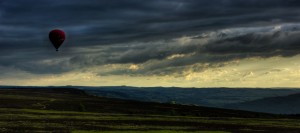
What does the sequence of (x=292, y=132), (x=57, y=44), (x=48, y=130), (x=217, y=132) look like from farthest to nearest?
(x=57, y=44)
(x=292, y=132)
(x=217, y=132)
(x=48, y=130)

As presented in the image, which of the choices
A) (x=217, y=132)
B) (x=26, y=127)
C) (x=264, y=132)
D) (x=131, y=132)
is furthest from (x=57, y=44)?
(x=264, y=132)

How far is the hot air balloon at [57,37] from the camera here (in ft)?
292

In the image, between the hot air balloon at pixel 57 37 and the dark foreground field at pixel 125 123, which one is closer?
the dark foreground field at pixel 125 123

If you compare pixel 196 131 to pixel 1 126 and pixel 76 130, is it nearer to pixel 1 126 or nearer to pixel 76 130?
pixel 76 130

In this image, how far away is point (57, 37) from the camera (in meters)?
88.8

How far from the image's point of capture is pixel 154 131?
75.1m

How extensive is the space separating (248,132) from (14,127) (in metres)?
39.3

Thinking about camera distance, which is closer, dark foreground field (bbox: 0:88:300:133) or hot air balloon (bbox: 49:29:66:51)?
dark foreground field (bbox: 0:88:300:133)

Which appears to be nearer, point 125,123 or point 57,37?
point 57,37

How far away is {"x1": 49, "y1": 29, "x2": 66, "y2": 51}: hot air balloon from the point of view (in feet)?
292

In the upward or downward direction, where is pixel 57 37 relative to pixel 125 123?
upward

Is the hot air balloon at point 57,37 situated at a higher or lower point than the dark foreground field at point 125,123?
higher

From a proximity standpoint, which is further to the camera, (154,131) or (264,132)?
(264,132)

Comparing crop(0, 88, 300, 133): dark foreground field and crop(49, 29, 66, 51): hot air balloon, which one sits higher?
crop(49, 29, 66, 51): hot air balloon
